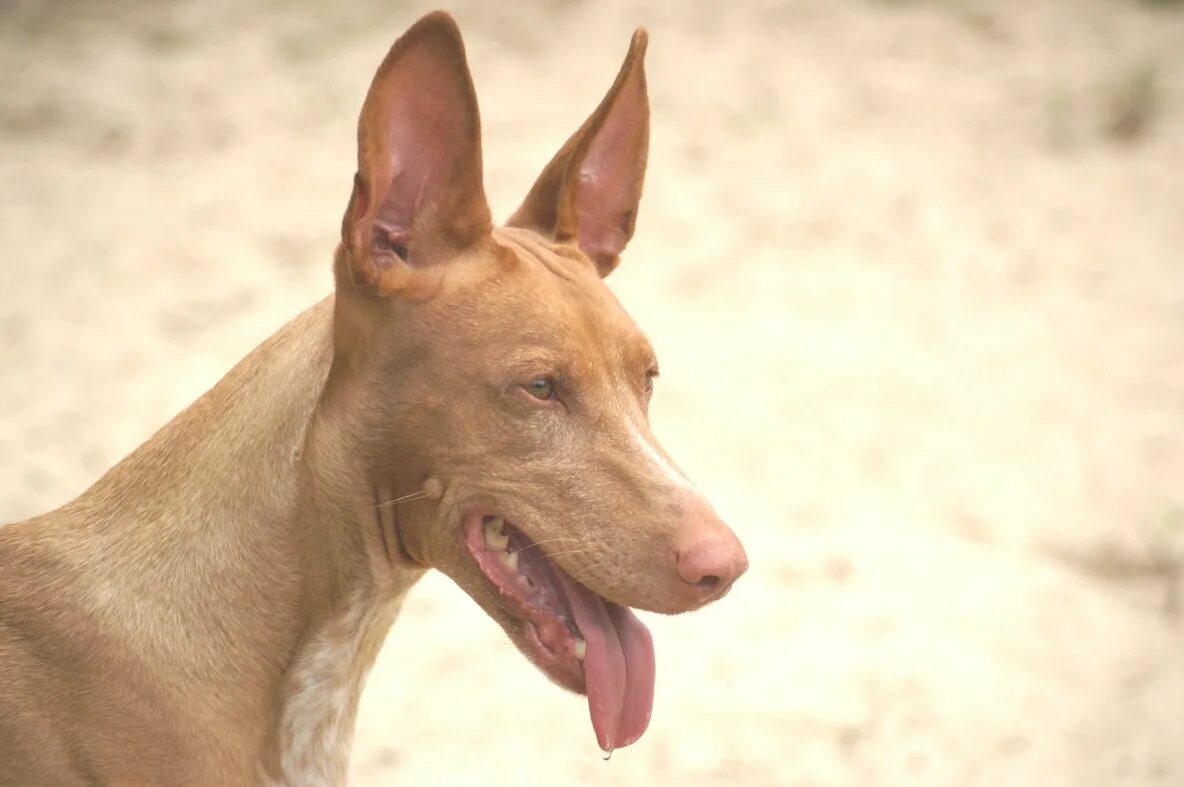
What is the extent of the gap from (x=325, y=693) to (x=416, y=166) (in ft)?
3.46

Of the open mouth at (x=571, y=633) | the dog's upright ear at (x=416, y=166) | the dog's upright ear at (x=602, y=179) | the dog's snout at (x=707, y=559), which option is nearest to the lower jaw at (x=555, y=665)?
the open mouth at (x=571, y=633)

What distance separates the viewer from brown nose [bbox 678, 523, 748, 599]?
8.20 ft

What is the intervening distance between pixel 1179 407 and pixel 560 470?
4870 millimetres

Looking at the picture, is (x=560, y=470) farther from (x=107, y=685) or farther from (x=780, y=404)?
(x=780, y=404)

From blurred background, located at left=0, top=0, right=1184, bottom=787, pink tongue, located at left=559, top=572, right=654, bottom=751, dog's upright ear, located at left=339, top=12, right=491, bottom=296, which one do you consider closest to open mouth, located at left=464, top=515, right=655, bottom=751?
pink tongue, located at left=559, top=572, right=654, bottom=751

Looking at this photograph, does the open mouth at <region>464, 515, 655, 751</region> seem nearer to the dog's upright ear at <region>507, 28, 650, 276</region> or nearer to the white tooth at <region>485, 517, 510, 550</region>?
the white tooth at <region>485, 517, 510, 550</region>

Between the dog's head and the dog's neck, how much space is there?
10 cm

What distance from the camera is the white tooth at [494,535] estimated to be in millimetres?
2703

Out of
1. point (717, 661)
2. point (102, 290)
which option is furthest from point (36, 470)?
point (717, 661)

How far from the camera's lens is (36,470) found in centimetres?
564

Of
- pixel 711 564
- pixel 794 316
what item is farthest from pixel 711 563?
pixel 794 316

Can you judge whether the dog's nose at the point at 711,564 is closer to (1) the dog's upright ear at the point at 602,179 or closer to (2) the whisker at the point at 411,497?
(2) the whisker at the point at 411,497

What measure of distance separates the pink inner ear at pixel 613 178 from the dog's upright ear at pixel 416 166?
468 millimetres

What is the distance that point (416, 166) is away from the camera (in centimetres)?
270
